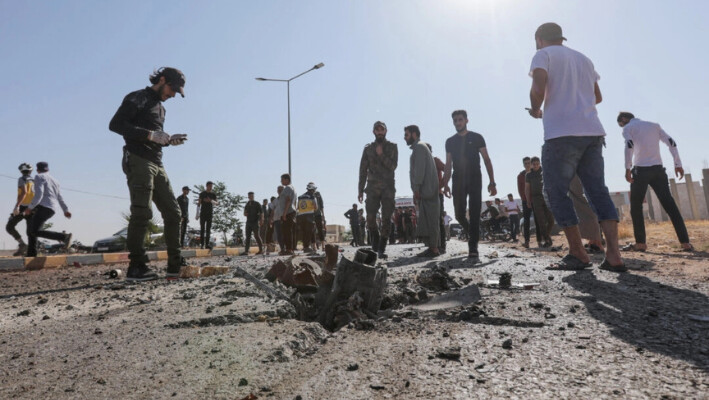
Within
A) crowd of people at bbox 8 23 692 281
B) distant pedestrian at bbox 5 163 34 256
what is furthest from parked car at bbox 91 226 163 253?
distant pedestrian at bbox 5 163 34 256

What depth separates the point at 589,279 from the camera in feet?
9.77

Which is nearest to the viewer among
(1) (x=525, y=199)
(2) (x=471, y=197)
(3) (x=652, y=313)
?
(3) (x=652, y=313)

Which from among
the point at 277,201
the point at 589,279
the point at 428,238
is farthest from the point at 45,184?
the point at 589,279

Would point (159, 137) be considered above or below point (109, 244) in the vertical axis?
above

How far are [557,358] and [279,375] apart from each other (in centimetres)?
89

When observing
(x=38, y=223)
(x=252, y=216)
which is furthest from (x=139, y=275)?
(x=252, y=216)

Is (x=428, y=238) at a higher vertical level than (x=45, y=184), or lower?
lower

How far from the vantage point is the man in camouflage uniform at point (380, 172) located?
616 centimetres

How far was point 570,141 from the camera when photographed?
11.0 feet

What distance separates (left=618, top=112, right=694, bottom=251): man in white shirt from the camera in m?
5.71

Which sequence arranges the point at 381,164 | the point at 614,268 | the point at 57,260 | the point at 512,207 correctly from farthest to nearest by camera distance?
the point at 512,207
the point at 57,260
the point at 381,164
the point at 614,268

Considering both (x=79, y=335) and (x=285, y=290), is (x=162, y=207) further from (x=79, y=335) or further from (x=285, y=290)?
(x=79, y=335)

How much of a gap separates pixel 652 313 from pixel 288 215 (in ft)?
26.1

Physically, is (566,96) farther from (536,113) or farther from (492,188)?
(492,188)
